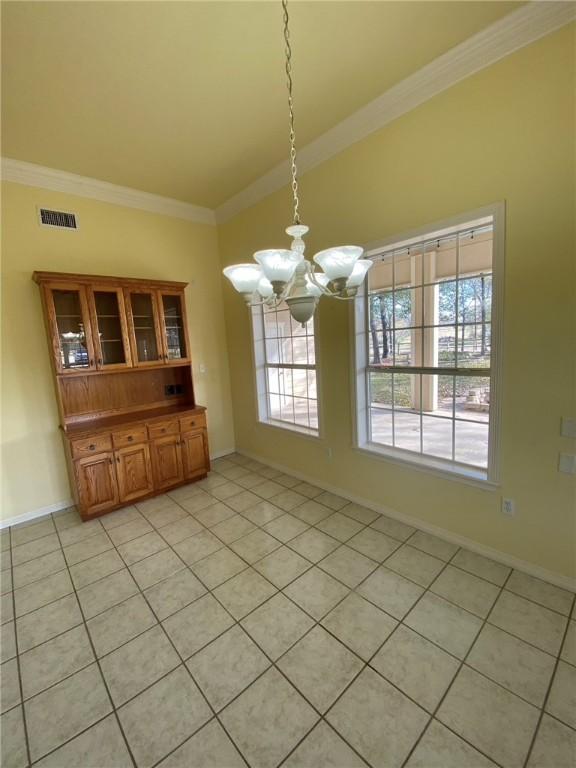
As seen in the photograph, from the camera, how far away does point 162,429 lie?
→ 3.44 metres

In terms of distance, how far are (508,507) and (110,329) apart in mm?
3753

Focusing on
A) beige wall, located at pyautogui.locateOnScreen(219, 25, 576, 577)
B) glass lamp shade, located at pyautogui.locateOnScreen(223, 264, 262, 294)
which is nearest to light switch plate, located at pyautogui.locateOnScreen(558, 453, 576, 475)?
beige wall, located at pyautogui.locateOnScreen(219, 25, 576, 577)

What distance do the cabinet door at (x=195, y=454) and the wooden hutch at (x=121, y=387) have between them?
1 cm

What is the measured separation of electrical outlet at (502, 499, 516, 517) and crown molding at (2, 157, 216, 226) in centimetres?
429

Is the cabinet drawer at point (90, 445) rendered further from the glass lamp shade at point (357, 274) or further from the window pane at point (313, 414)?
the glass lamp shade at point (357, 274)

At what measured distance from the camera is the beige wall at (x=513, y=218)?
5.83 ft

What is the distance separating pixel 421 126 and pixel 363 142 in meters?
0.47

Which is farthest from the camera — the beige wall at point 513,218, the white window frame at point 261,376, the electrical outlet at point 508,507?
the white window frame at point 261,376

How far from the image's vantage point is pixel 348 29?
1771 millimetres

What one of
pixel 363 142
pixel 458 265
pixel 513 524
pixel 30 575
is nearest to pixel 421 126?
pixel 363 142

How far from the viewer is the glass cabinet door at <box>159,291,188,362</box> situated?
3574 millimetres

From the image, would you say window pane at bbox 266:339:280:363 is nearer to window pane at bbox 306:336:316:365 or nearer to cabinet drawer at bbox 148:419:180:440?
window pane at bbox 306:336:316:365

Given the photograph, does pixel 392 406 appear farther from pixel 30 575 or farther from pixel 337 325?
pixel 30 575

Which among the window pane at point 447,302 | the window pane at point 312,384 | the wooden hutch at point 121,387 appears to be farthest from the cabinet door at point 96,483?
the window pane at point 447,302
